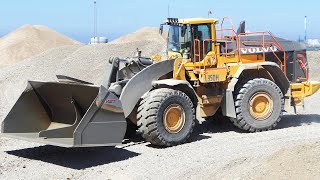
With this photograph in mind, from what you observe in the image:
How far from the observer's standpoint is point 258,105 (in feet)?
37.3

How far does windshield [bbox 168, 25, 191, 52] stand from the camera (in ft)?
36.2

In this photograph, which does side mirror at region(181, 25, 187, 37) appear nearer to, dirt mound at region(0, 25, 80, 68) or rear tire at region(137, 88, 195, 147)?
rear tire at region(137, 88, 195, 147)

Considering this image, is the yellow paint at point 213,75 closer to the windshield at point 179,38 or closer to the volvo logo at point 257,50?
the windshield at point 179,38

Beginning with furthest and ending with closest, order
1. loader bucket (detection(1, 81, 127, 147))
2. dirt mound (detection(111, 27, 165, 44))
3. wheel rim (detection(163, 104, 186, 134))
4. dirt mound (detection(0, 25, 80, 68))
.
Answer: dirt mound (detection(111, 27, 165, 44)), dirt mound (detection(0, 25, 80, 68)), wheel rim (detection(163, 104, 186, 134)), loader bucket (detection(1, 81, 127, 147))

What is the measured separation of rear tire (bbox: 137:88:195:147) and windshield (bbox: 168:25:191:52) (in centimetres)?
124

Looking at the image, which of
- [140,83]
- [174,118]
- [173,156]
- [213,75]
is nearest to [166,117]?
[174,118]

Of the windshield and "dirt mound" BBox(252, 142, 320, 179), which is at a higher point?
the windshield

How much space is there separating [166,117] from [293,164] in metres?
3.23

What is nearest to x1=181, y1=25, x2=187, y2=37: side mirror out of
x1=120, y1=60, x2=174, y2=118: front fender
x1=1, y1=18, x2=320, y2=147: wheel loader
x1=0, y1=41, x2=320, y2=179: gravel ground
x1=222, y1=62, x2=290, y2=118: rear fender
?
x1=1, y1=18, x2=320, y2=147: wheel loader

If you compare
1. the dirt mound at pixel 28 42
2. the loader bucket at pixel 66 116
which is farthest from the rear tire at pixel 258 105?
the dirt mound at pixel 28 42

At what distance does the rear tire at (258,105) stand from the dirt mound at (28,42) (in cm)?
3088

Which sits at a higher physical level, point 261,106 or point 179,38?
point 179,38

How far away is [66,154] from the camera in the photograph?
966 centimetres

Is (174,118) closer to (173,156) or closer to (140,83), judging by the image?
(140,83)
